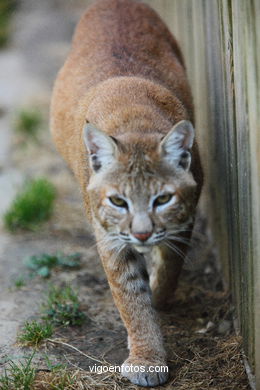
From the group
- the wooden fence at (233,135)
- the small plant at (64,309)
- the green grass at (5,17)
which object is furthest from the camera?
the green grass at (5,17)

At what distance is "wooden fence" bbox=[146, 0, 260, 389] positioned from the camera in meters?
3.83

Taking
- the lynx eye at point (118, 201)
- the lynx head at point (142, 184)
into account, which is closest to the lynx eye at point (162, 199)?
the lynx head at point (142, 184)

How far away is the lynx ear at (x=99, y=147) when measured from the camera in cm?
427

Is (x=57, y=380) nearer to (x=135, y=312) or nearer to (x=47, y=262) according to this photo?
(x=135, y=312)

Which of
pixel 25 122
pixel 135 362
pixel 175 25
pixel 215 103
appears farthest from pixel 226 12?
pixel 25 122

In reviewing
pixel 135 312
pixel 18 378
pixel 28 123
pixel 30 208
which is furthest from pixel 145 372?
pixel 28 123

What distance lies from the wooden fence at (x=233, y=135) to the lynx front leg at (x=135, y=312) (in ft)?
1.77

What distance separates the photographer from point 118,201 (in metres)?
4.25

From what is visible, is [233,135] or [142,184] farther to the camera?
[233,135]

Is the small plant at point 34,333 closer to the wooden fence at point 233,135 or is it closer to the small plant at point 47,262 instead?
the small plant at point 47,262

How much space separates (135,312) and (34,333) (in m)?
0.71

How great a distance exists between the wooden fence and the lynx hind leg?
380 mm

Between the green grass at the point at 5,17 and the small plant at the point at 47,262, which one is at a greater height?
the green grass at the point at 5,17

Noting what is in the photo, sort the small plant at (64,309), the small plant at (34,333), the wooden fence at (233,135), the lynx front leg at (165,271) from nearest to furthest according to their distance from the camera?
the wooden fence at (233,135)
the small plant at (34,333)
the lynx front leg at (165,271)
the small plant at (64,309)
